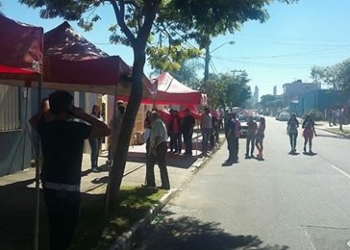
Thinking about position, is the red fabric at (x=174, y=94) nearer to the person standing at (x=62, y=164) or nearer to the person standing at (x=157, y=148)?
the person standing at (x=157, y=148)

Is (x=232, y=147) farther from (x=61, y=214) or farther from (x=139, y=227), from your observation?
(x=61, y=214)

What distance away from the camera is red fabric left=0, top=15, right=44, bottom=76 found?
15.4ft

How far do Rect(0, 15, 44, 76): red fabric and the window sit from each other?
7.45 meters

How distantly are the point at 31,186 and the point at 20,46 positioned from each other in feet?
21.6

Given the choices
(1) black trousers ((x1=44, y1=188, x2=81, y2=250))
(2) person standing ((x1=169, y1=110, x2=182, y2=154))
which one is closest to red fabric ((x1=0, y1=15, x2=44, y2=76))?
(1) black trousers ((x1=44, y1=188, x2=81, y2=250))

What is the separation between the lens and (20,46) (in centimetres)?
486

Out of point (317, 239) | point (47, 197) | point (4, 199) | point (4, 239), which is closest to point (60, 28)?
point (4, 199)

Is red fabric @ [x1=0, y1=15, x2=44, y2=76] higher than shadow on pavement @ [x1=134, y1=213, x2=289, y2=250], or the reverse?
red fabric @ [x1=0, y1=15, x2=44, y2=76]

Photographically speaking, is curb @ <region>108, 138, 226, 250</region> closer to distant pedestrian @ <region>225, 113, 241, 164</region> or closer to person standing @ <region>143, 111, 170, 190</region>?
person standing @ <region>143, 111, 170, 190</region>

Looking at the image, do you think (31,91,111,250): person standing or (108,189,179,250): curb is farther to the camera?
(108,189,179,250): curb

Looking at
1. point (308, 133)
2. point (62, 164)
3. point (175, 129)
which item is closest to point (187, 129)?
point (175, 129)

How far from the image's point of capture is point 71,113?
16.4 ft

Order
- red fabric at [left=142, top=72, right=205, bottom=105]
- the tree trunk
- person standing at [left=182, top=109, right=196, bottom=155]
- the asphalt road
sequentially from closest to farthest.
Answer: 1. the asphalt road
2. the tree trunk
3. red fabric at [left=142, top=72, right=205, bottom=105]
4. person standing at [left=182, top=109, right=196, bottom=155]

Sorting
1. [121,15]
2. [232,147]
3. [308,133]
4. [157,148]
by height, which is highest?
[121,15]
